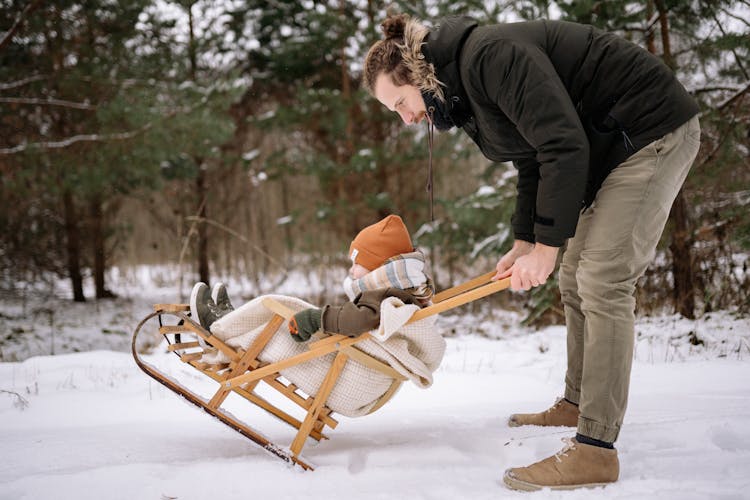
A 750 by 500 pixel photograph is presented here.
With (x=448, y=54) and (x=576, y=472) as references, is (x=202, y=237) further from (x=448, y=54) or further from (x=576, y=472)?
(x=576, y=472)

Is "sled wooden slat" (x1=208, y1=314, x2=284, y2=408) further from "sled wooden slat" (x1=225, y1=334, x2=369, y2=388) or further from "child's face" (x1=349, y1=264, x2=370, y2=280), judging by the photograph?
"child's face" (x1=349, y1=264, x2=370, y2=280)

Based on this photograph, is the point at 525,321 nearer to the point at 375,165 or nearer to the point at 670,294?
the point at 670,294

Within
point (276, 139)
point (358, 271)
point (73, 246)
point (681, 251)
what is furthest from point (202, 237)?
point (358, 271)

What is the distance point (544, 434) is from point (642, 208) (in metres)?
1.18

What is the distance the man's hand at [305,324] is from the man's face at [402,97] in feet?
3.09

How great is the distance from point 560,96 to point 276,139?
532 inches

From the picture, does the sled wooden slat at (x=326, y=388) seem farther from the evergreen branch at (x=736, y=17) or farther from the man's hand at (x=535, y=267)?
the evergreen branch at (x=736, y=17)

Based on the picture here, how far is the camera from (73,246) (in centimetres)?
1107

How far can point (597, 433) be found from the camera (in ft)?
6.24

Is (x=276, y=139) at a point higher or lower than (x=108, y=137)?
higher

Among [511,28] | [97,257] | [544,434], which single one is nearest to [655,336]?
[544,434]

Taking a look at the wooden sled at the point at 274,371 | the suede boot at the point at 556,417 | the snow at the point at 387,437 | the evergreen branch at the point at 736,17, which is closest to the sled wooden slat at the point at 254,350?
the wooden sled at the point at 274,371

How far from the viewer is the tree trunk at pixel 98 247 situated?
1154 centimetres

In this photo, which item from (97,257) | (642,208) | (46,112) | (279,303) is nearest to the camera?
(642,208)
